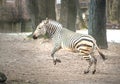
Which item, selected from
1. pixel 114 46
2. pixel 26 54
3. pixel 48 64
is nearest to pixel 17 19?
pixel 114 46

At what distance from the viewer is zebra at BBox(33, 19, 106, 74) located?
40.3ft

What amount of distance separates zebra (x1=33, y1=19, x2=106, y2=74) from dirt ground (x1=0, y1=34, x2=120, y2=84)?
0.44 meters

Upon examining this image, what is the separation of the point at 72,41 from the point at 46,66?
1344 millimetres

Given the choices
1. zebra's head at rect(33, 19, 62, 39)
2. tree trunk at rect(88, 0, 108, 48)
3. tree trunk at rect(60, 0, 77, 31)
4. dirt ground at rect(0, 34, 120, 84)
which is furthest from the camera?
tree trunk at rect(60, 0, 77, 31)

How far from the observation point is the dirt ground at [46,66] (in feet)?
36.8

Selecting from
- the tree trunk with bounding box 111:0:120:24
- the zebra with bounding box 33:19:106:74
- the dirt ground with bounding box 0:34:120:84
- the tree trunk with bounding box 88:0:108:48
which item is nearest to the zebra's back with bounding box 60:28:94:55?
the zebra with bounding box 33:19:106:74

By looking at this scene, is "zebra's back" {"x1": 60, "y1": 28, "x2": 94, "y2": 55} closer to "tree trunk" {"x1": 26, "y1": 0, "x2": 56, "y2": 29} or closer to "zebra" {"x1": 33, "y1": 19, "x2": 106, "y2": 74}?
"zebra" {"x1": 33, "y1": 19, "x2": 106, "y2": 74}

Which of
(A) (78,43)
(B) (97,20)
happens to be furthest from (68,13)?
(A) (78,43)

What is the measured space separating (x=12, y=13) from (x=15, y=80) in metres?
20.3

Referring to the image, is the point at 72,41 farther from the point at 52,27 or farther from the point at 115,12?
the point at 115,12

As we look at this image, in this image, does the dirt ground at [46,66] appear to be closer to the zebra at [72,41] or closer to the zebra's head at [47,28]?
the zebra at [72,41]

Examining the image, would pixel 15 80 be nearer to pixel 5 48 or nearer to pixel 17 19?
pixel 5 48

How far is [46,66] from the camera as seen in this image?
1341 cm

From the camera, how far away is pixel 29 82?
421 inches
